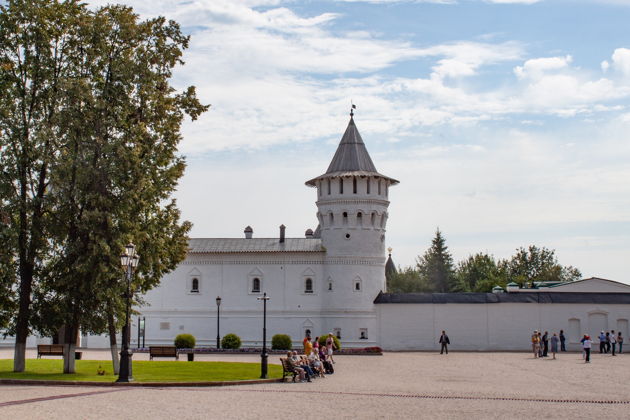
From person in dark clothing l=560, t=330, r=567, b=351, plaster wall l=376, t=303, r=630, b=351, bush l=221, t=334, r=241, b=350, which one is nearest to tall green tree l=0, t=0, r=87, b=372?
bush l=221, t=334, r=241, b=350

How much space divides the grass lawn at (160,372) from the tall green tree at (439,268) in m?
61.0

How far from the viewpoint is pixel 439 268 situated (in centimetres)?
8988

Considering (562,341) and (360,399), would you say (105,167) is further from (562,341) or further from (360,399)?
(562,341)

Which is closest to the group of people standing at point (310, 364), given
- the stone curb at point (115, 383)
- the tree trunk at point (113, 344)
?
the stone curb at point (115, 383)

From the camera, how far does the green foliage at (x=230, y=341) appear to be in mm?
46219

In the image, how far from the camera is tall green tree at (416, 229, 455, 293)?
89.6 metres

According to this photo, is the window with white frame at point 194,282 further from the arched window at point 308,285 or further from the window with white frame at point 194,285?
the arched window at point 308,285

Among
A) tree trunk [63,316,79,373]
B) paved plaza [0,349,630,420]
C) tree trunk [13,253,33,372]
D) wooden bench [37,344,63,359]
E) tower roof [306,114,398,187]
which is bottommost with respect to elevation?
paved plaza [0,349,630,420]

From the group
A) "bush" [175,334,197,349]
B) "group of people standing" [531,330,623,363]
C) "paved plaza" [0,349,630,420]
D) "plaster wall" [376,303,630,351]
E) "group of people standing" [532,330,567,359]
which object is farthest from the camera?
"plaster wall" [376,303,630,351]

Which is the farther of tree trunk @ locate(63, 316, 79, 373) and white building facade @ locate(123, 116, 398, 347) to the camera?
white building facade @ locate(123, 116, 398, 347)

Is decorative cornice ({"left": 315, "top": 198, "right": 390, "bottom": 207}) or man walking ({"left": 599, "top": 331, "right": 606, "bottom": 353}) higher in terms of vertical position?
decorative cornice ({"left": 315, "top": 198, "right": 390, "bottom": 207})

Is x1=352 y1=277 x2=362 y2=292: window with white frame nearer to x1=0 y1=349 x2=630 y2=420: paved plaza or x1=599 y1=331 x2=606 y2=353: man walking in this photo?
x1=599 y1=331 x2=606 y2=353: man walking

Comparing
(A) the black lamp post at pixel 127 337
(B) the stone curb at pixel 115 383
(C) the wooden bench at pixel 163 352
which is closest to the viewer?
→ (B) the stone curb at pixel 115 383

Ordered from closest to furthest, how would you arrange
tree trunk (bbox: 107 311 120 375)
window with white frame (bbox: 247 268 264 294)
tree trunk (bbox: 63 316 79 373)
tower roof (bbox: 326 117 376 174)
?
tree trunk (bbox: 63 316 79 373)
tree trunk (bbox: 107 311 120 375)
window with white frame (bbox: 247 268 264 294)
tower roof (bbox: 326 117 376 174)
